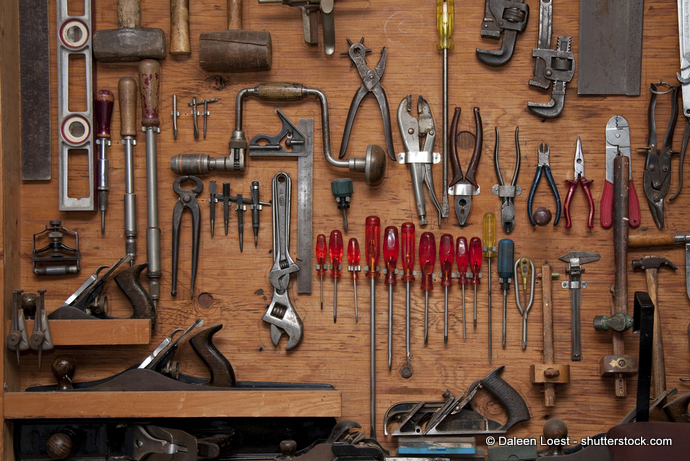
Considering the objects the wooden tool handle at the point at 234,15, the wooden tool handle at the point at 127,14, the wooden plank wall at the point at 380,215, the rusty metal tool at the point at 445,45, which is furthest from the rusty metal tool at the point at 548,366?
the wooden tool handle at the point at 127,14

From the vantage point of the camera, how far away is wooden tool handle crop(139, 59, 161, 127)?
257 centimetres

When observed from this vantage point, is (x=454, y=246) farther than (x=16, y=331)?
Yes

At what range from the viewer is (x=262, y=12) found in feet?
8.64

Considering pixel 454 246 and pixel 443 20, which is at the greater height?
pixel 443 20

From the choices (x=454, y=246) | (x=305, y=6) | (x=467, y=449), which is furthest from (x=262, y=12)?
(x=467, y=449)

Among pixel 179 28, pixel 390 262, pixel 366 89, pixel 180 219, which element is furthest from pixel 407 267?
pixel 179 28

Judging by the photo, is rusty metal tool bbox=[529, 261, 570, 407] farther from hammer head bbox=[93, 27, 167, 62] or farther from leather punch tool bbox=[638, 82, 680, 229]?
hammer head bbox=[93, 27, 167, 62]

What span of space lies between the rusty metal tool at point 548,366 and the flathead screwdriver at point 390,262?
60 cm

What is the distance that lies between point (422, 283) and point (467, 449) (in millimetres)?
677

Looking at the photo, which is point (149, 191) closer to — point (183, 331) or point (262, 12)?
point (183, 331)

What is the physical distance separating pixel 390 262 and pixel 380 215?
0.21 m

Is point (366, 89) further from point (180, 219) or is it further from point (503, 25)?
point (180, 219)

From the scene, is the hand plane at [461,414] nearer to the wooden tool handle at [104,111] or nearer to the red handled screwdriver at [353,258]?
the red handled screwdriver at [353,258]

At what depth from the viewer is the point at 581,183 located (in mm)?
2584
